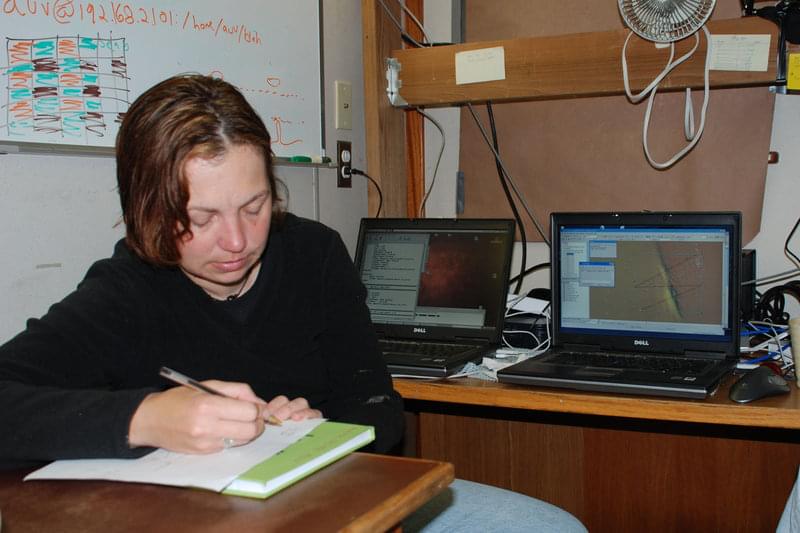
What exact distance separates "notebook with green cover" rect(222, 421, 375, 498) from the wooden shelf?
1.32m

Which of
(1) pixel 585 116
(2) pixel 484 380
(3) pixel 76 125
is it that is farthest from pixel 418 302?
(3) pixel 76 125

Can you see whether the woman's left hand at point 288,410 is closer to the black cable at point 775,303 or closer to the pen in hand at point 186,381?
the pen in hand at point 186,381

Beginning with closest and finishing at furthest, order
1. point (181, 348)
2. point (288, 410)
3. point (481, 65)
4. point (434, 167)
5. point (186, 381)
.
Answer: point (186, 381), point (288, 410), point (181, 348), point (481, 65), point (434, 167)

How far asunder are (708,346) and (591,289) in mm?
252

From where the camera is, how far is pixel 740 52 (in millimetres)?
1794

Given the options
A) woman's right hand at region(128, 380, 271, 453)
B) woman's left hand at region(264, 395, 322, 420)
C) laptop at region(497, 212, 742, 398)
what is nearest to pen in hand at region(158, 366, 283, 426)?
woman's right hand at region(128, 380, 271, 453)

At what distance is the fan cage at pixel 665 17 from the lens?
1744 millimetres

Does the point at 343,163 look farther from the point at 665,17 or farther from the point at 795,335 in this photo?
the point at 795,335

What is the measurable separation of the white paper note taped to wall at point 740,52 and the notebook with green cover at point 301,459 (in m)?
1.36

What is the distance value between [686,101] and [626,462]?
0.89 m

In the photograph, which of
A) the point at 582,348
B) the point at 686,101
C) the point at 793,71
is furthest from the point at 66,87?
the point at 793,71

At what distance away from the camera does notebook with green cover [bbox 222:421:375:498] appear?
733 millimetres

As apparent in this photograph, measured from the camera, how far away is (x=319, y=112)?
1987 millimetres

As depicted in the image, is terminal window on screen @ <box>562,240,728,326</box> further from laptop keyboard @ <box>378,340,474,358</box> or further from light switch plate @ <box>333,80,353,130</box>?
light switch plate @ <box>333,80,353,130</box>
